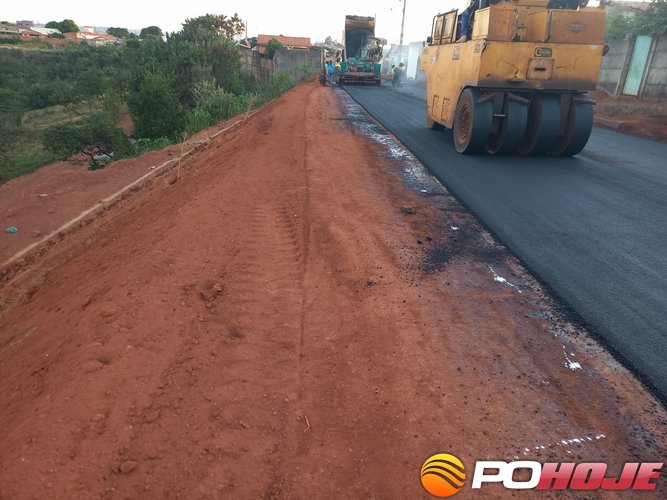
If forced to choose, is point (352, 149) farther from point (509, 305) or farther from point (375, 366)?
point (375, 366)

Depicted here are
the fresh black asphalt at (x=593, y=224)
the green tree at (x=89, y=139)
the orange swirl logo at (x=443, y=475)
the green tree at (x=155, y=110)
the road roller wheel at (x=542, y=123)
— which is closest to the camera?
the orange swirl logo at (x=443, y=475)

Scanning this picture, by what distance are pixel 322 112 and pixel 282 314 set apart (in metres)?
12.4

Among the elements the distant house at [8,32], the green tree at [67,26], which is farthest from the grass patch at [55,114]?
the green tree at [67,26]

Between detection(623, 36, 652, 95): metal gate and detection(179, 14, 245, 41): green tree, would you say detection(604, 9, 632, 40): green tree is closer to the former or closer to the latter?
detection(623, 36, 652, 95): metal gate

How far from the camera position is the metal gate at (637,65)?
19266 mm

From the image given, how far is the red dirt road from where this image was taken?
238 cm

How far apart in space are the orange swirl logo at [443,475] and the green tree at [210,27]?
2719 cm

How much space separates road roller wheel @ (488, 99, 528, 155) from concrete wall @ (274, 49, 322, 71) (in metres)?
27.9

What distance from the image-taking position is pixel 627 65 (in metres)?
20.3

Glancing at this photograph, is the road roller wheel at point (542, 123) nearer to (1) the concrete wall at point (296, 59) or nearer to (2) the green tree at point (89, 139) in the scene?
(2) the green tree at point (89, 139)

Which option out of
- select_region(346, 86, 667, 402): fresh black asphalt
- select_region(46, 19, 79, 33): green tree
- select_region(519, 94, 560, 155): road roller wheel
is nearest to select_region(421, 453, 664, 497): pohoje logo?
select_region(346, 86, 667, 402): fresh black asphalt

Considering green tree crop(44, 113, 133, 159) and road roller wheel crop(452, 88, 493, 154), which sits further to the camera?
green tree crop(44, 113, 133, 159)

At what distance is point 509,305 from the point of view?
397cm

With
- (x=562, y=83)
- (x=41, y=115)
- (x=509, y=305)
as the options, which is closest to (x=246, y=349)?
(x=509, y=305)
